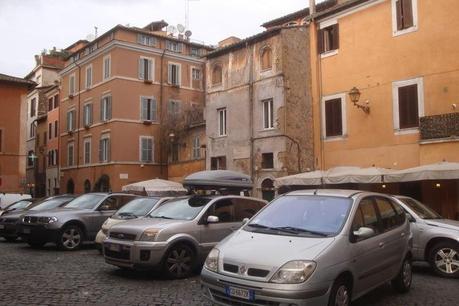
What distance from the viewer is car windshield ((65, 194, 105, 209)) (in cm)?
1466

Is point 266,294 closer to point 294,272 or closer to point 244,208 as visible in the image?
point 294,272

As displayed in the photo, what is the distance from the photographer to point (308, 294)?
5723 mm

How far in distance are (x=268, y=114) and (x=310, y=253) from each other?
747 inches

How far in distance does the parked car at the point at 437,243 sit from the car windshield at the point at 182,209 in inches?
175

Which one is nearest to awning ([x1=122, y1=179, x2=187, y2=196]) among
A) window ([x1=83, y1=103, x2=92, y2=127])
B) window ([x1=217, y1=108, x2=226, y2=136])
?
window ([x1=217, y1=108, x2=226, y2=136])

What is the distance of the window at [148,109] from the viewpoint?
3781cm

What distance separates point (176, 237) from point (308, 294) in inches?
161

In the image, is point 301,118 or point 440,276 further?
point 301,118

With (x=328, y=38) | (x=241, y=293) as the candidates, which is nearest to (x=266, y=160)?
(x=328, y=38)

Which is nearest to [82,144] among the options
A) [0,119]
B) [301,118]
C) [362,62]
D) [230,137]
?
[0,119]

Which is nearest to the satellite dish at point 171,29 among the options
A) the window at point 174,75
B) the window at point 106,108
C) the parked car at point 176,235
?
the window at point 174,75

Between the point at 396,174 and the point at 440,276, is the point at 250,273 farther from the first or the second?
the point at 396,174

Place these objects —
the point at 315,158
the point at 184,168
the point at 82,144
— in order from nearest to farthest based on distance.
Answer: the point at 315,158 < the point at 184,168 < the point at 82,144

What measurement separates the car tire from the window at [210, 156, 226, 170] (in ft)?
67.8
